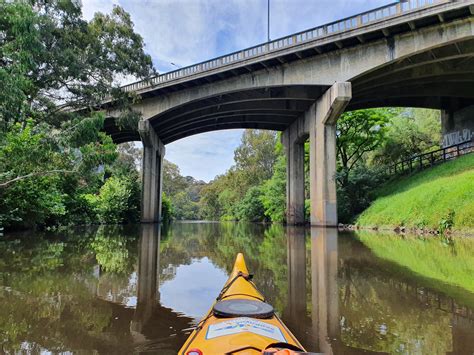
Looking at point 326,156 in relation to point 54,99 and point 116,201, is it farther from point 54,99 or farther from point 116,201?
point 116,201

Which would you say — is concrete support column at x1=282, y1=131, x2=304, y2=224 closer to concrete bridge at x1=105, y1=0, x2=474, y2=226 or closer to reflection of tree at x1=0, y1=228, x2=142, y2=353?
concrete bridge at x1=105, y1=0, x2=474, y2=226

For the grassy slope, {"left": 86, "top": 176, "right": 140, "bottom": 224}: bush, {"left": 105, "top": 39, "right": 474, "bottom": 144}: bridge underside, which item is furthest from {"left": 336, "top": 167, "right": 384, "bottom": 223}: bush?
{"left": 86, "top": 176, "right": 140, "bottom": 224}: bush

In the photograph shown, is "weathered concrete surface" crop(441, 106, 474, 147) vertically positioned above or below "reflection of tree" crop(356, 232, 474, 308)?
above

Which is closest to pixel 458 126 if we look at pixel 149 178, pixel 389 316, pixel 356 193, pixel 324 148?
pixel 356 193

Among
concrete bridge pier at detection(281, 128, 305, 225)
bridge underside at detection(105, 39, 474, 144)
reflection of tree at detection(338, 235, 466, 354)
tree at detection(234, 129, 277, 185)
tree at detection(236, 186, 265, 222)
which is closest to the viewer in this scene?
reflection of tree at detection(338, 235, 466, 354)

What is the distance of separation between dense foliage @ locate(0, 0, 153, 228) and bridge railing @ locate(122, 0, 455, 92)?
3.45 meters

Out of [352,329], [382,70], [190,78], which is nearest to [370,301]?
[352,329]

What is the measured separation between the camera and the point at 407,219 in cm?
1703

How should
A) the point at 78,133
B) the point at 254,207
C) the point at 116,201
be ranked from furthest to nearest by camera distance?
the point at 254,207 → the point at 116,201 → the point at 78,133

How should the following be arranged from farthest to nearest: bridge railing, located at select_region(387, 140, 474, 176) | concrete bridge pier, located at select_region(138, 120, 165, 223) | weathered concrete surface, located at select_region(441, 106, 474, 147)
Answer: concrete bridge pier, located at select_region(138, 120, 165, 223), weathered concrete surface, located at select_region(441, 106, 474, 147), bridge railing, located at select_region(387, 140, 474, 176)

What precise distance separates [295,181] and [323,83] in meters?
10.8

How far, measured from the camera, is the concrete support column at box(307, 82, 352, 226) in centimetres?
1959

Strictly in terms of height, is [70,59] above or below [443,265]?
above

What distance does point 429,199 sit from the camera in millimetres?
16219
